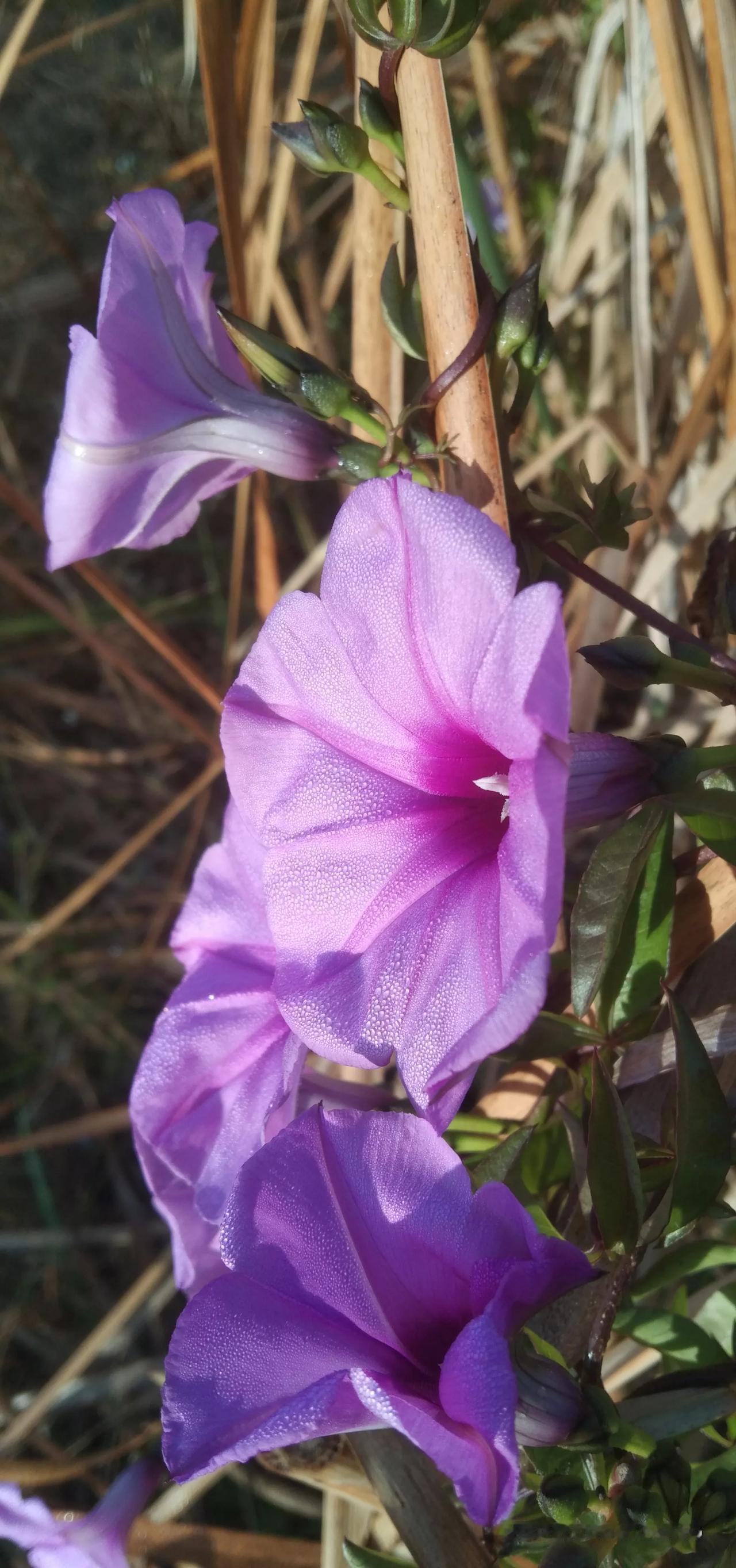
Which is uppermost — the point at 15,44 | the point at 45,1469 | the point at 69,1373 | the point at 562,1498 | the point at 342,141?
the point at 15,44

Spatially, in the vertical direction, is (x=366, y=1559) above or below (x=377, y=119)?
below

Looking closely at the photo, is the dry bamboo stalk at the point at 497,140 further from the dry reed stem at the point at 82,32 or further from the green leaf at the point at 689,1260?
the green leaf at the point at 689,1260

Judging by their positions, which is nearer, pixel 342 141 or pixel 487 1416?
pixel 487 1416

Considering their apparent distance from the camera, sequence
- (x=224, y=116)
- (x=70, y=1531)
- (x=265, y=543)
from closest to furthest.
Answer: (x=224, y=116) → (x=70, y=1531) → (x=265, y=543)

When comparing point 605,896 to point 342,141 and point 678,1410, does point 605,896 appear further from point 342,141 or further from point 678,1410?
point 342,141

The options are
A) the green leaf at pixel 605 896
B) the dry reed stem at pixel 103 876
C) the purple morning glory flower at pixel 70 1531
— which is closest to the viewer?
the green leaf at pixel 605 896

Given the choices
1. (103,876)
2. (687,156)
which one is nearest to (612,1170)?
(687,156)

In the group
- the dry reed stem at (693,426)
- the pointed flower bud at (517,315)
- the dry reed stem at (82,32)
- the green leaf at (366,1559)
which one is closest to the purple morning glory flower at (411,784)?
the pointed flower bud at (517,315)

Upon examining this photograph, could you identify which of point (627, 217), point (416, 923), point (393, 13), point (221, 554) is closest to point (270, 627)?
point (416, 923)
